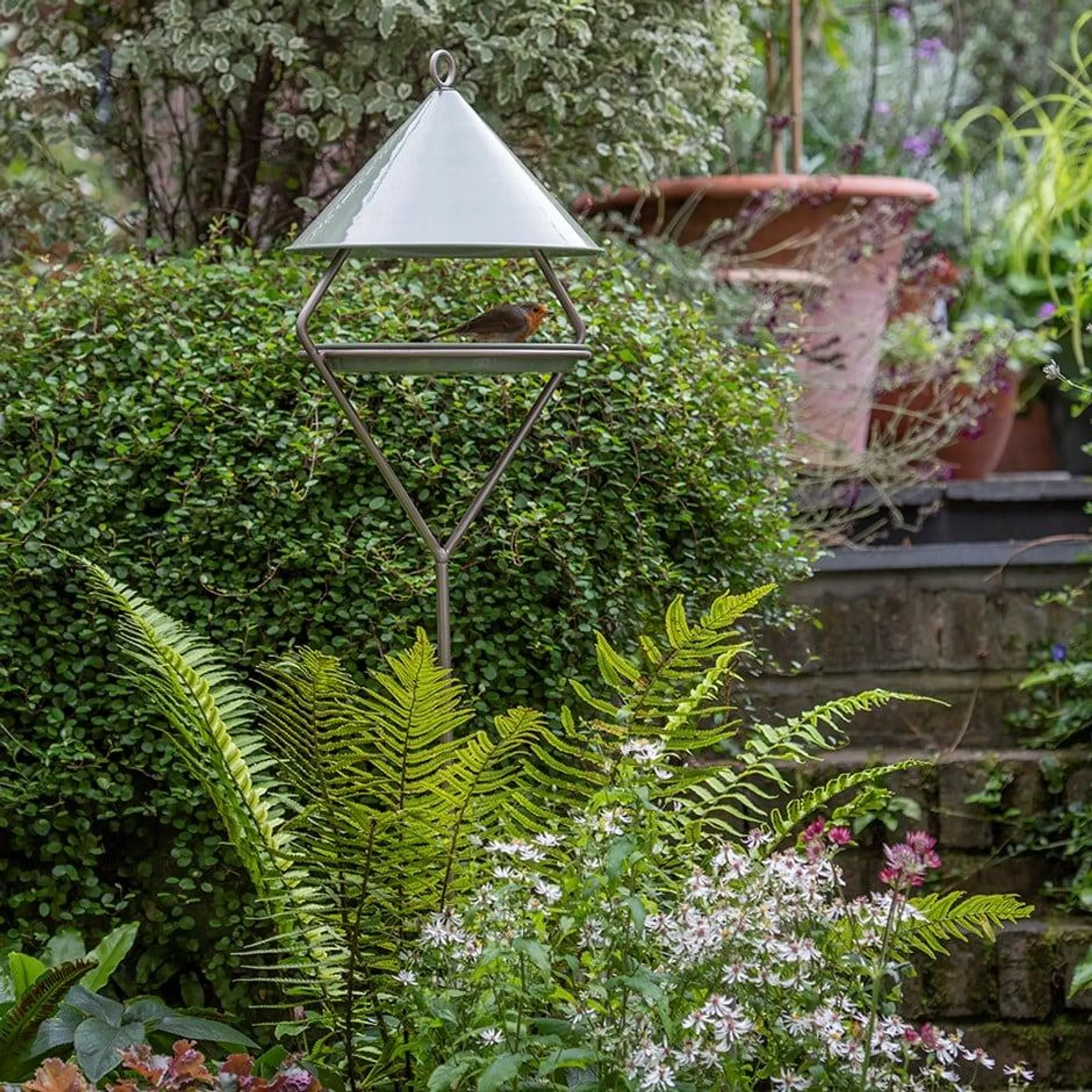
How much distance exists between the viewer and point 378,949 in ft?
8.52

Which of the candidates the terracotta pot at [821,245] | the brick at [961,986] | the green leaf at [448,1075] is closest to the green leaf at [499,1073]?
the green leaf at [448,1075]

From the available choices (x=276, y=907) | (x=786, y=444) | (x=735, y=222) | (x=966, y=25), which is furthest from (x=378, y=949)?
(x=966, y=25)

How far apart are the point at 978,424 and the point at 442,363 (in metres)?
3.14

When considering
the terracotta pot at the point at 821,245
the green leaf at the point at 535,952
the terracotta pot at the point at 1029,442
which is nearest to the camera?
the green leaf at the point at 535,952

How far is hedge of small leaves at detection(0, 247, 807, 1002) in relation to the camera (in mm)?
2891

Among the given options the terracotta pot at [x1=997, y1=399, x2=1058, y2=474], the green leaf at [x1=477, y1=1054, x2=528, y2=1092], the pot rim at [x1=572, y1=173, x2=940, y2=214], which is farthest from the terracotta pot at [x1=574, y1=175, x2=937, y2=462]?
the green leaf at [x1=477, y1=1054, x2=528, y2=1092]

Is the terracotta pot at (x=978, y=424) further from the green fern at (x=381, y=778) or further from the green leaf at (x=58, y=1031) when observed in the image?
the green leaf at (x=58, y=1031)

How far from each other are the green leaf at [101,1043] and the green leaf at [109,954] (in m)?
0.18

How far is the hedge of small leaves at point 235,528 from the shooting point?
9.48 ft

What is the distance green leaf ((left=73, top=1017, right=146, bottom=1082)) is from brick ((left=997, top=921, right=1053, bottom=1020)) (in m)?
1.79

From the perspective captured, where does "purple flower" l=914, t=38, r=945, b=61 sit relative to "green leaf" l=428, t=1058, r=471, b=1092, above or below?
above

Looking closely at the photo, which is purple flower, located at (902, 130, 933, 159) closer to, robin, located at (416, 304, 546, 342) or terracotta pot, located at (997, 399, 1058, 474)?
terracotta pot, located at (997, 399, 1058, 474)

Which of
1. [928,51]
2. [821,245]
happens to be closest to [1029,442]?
[928,51]

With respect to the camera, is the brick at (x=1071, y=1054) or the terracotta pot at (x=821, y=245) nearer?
the brick at (x=1071, y=1054)
